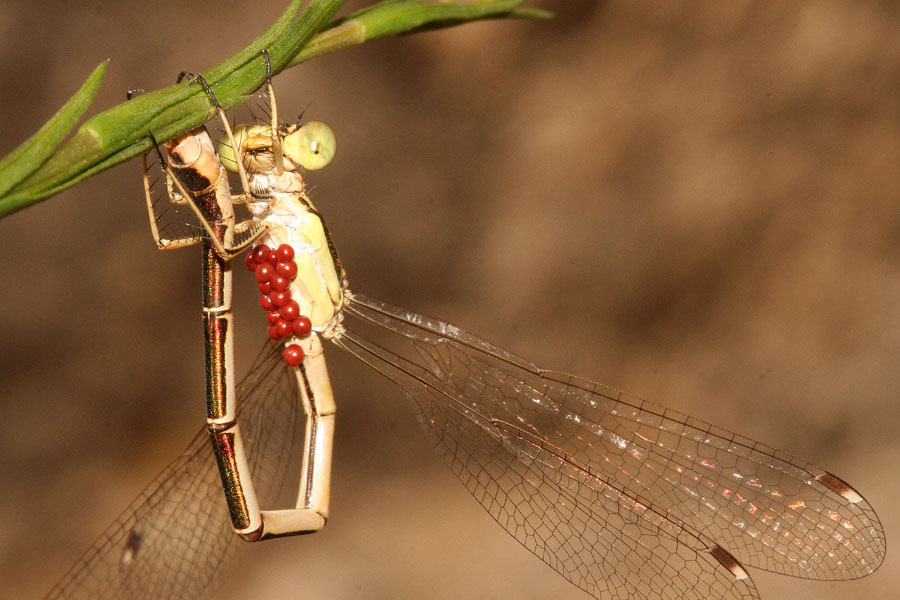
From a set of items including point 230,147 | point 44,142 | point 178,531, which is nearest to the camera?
point 44,142

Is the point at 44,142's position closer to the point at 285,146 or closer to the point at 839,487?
the point at 285,146

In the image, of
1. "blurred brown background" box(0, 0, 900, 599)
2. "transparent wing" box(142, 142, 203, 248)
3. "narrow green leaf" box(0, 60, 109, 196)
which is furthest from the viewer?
"blurred brown background" box(0, 0, 900, 599)

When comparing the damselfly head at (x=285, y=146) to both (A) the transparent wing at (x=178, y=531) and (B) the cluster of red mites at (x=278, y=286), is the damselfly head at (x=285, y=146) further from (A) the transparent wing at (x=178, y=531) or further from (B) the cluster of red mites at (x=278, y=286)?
(A) the transparent wing at (x=178, y=531)

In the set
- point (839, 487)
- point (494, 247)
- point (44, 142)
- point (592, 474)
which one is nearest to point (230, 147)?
point (44, 142)

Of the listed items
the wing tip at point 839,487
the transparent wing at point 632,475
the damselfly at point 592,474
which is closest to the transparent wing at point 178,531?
the damselfly at point 592,474

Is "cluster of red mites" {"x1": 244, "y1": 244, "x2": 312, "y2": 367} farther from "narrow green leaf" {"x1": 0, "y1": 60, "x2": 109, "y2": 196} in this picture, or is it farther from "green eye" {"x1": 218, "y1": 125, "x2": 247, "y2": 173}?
"narrow green leaf" {"x1": 0, "y1": 60, "x2": 109, "y2": 196}

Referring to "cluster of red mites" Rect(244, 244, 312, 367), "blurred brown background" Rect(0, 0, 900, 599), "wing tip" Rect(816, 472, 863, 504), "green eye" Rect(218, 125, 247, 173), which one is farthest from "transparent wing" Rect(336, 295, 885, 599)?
"blurred brown background" Rect(0, 0, 900, 599)

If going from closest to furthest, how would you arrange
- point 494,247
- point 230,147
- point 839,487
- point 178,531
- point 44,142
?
point 44,142, point 230,147, point 839,487, point 178,531, point 494,247
